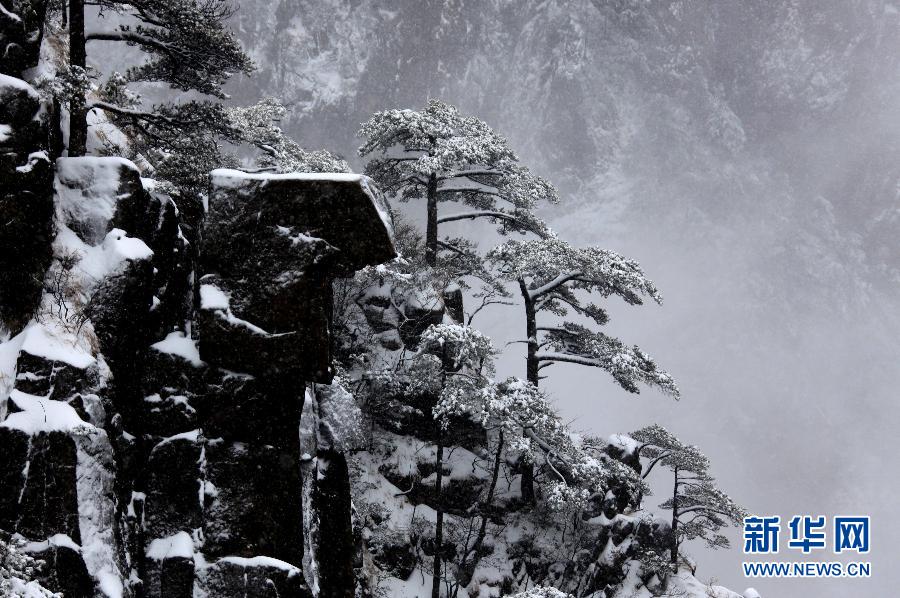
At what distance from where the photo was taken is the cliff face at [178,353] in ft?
22.0

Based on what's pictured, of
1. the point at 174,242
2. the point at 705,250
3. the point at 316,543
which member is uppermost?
the point at 705,250

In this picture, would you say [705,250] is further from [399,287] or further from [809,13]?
[399,287]

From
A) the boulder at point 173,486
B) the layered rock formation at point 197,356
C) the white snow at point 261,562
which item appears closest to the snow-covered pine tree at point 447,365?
the layered rock formation at point 197,356

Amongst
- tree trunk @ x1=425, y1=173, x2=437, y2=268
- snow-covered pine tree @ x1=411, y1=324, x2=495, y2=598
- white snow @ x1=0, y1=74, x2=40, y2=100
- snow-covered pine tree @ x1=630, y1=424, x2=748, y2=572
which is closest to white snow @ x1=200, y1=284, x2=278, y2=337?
white snow @ x1=0, y1=74, x2=40, y2=100

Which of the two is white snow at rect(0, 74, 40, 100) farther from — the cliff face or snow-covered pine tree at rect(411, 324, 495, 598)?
snow-covered pine tree at rect(411, 324, 495, 598)

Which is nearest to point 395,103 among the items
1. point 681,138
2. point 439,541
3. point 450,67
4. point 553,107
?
point 450,67

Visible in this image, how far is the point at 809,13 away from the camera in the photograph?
8788 cm

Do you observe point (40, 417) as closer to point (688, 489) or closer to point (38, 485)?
point (38, 485)

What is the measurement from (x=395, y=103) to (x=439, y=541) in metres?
69.9

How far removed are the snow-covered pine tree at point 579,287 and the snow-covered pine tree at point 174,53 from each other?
272 inches

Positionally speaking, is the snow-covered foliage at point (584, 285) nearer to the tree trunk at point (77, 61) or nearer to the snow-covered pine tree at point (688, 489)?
the snow-covered pine tree at point (688, 489)

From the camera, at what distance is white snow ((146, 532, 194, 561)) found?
7086mm

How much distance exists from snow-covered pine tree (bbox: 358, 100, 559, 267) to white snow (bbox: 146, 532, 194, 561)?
10.00m

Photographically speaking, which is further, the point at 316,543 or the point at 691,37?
the point at 691,37
